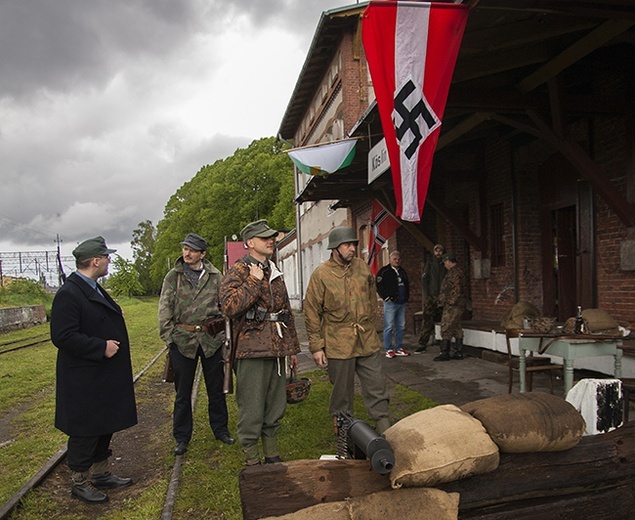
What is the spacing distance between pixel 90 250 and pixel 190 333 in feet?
4.27

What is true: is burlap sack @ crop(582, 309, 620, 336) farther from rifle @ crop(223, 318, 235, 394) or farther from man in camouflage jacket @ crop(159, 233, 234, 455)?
man in camouflage jacket @ crop(159, 233, 234, 455)

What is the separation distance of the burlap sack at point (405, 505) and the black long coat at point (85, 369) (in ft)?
8.46

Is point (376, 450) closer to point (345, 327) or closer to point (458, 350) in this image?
point (345, 327)

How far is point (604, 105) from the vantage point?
680 centimetres

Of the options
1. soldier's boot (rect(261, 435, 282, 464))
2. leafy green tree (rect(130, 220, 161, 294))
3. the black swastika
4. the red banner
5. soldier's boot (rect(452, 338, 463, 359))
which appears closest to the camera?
soldier's boot (rect(261, 435, 282, 464))

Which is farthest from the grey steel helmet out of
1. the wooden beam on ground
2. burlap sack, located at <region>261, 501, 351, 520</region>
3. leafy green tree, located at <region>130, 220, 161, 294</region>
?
leafy green tree, located at <region>130, 220, 161, 294</region>

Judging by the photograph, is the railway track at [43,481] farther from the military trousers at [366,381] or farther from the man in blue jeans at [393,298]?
the man in blue jeans at [393,298]

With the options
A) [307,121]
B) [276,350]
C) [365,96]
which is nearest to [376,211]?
[365,96]

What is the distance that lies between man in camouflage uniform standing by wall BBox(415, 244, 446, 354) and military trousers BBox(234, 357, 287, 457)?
6.12 m

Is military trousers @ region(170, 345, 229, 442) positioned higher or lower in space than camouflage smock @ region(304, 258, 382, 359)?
lower

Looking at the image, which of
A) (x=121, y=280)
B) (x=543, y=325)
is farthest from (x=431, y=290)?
(x=121, y=280)

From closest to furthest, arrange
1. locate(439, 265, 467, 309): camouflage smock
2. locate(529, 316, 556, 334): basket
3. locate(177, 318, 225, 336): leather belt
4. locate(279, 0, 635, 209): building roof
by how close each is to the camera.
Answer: locate(279, 0, 635, 209): building roof
locate(177, 318, 225, 336): leather belt
locate(529, 316, 556, 334): basket
locate(439, 265, 467, 309): camouflage smock

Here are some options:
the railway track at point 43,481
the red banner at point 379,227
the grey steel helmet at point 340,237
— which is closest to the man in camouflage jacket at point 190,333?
the railway track at point 43,481

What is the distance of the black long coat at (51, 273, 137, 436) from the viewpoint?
13.1ft
